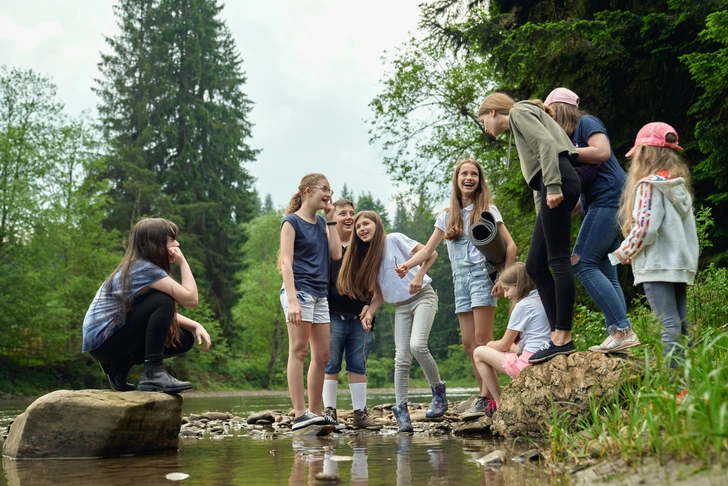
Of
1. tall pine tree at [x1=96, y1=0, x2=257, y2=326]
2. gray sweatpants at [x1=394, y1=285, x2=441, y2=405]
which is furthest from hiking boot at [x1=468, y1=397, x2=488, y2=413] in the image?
tall pine tree at [x1=96, y1=0, x2=257, y2=326]

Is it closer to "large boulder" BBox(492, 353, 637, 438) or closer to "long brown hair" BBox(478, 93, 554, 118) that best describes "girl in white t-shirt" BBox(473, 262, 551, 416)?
"large boulder" BBox(492, 353, 637, 438)

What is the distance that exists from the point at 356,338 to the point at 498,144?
13062 millimetres

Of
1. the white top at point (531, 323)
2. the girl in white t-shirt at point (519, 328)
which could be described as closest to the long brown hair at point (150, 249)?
the girl in white t-shirt at point (519, 328)

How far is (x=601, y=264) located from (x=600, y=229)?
266mm

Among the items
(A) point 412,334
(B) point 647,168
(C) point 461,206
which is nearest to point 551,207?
(B) point 647,168

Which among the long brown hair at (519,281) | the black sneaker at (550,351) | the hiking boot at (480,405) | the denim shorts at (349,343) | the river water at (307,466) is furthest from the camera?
the denim shorts at (349,343)

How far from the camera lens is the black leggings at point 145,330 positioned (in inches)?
220

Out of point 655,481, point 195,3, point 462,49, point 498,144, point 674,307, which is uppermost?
point 195,3

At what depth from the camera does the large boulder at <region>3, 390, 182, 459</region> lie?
5215 millimetres

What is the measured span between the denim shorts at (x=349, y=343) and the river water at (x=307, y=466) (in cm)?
148

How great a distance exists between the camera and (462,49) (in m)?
21.1

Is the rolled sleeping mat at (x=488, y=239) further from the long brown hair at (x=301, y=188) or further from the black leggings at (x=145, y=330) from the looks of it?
the black leggings at (x=145, y=330)

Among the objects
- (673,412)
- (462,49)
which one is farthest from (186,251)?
(673,412)

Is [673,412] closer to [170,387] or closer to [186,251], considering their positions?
[170,387]
